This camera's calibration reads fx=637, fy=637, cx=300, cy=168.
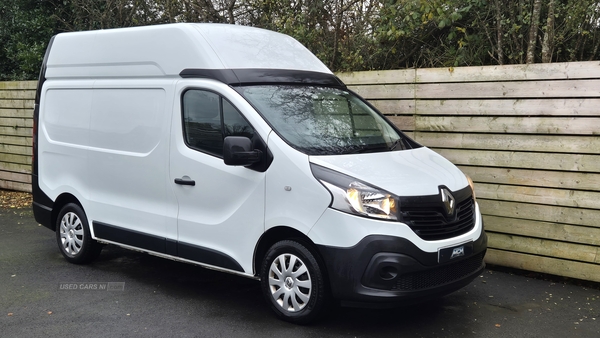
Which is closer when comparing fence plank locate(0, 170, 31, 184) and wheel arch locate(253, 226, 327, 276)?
wheel arch locate(253, 226, 327, 276)

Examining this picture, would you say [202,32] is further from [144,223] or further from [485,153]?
[485,153]

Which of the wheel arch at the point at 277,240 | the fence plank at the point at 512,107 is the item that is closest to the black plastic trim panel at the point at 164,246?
the wheel arch at the point at 277,240

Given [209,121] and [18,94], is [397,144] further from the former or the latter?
[18,94]

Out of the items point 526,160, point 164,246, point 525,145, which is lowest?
point 164,246

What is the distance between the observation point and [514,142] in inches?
255

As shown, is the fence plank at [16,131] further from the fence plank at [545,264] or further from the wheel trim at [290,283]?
the fence plank at [545,264]

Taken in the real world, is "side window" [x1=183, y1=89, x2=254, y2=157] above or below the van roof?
below

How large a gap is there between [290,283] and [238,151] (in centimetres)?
112

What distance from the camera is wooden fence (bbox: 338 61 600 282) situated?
6059mm

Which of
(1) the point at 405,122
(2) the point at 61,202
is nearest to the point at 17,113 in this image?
(2) the point at 61,202

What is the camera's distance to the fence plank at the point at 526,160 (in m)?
6.05

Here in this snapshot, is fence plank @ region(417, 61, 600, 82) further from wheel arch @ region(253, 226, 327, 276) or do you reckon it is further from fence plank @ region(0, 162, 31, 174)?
fence plank @ region(0, 162, 31, 174)

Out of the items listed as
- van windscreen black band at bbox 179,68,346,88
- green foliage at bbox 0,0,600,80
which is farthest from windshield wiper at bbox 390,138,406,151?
green foliage at bbox 0,0,600,80

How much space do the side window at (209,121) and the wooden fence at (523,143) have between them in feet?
8.24
